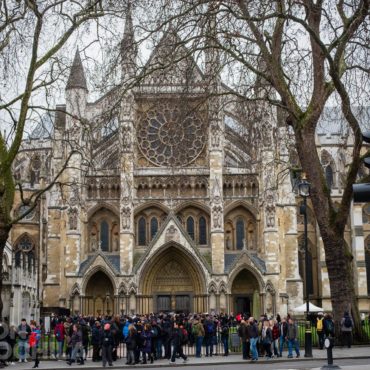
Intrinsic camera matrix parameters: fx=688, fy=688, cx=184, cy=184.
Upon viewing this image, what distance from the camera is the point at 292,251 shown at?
40969mm

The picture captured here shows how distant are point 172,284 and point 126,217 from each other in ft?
16.7

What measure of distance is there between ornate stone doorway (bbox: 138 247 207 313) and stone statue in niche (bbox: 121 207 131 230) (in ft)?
8.17

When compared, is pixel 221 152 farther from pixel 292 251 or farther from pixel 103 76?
pixel 103 76

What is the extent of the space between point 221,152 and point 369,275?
17.6 meters

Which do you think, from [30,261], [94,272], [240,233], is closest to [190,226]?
[240,233]

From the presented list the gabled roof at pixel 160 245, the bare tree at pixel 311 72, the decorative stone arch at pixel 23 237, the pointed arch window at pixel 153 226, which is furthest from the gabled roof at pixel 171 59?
the decorative stone arch at pixel 23 237

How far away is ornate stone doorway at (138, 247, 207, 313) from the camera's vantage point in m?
39.9

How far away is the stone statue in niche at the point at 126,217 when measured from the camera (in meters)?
39.4

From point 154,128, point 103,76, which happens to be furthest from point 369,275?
point 103,76

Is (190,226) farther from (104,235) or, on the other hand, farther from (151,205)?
(104,235)

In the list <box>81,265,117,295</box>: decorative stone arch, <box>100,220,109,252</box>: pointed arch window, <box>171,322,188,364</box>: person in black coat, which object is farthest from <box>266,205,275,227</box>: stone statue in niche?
<box>171,322,188,364</box>: person in black coat

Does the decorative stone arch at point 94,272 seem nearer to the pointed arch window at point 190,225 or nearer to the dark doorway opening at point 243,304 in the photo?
the pointed arch window at point 190,225

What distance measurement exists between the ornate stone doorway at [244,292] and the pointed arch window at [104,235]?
792cm

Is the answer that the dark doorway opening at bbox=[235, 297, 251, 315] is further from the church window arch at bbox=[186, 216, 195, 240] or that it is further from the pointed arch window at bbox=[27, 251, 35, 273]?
the pointed arch window at bbox=[27, 251, 35, 273]
